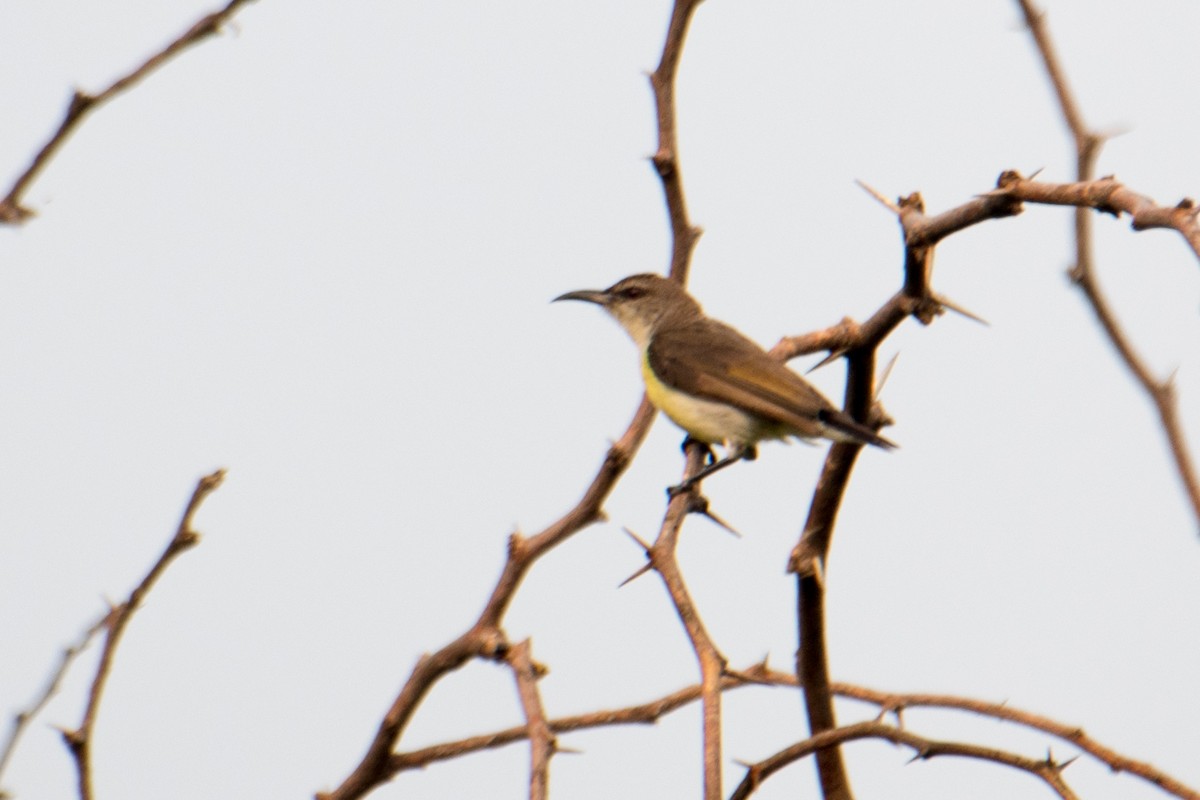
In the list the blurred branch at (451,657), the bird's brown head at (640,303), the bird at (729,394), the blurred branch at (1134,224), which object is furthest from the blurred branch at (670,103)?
the bird's brown head at (640,303)

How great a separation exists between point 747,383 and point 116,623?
11.4ft

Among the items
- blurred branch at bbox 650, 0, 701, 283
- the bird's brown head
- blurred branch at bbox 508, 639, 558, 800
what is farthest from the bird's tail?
the bird's brown head

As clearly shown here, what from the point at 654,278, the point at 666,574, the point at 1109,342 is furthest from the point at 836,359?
the point at 654,278

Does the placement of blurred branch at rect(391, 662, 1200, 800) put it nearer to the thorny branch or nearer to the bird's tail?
the thorny branch

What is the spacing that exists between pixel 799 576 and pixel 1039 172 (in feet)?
3.96

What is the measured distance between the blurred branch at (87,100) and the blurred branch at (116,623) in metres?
0.72

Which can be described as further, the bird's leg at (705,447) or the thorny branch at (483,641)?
the bird's leg at (705,447)

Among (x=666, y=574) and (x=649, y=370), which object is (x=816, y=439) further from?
(x=666, y=574)

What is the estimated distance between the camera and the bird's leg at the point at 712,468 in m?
4.36

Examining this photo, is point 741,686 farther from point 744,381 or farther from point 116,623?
point 744,381

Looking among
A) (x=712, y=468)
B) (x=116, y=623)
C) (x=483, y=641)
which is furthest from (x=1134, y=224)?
(x=712, y=468)

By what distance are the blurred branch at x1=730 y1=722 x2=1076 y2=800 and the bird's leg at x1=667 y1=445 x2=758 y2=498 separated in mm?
1157

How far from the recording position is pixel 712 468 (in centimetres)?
478

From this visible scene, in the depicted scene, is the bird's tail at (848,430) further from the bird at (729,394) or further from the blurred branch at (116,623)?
the blurred branch at (116,623)
